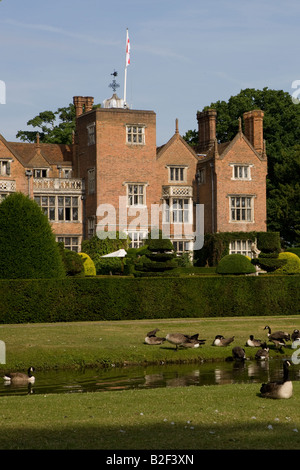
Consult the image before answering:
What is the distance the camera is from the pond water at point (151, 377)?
18281 millimetres

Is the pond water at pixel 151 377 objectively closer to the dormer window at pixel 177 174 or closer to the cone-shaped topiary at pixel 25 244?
the cone-shaped topiary at pixel 25 244

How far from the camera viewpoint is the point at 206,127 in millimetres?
64500

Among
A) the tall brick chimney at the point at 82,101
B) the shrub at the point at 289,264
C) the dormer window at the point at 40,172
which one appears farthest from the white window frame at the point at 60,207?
the shrub at the point at 289,264

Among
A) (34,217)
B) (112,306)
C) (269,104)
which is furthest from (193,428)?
(269,104)

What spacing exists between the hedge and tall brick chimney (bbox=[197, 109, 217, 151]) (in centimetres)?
3168

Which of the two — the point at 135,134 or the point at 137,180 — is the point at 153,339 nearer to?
the point at 137,180

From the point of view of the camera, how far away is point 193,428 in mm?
11344

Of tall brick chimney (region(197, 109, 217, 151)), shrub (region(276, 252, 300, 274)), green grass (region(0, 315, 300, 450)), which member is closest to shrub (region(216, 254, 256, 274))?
shrub (region(276, 252, 300, 274))

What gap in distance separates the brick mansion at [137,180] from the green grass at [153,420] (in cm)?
4216

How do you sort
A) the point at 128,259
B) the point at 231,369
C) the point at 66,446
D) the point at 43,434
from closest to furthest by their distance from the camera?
the point at 66,446 → the point at 43,434 → the point at 231,369 → the point at 128,259
